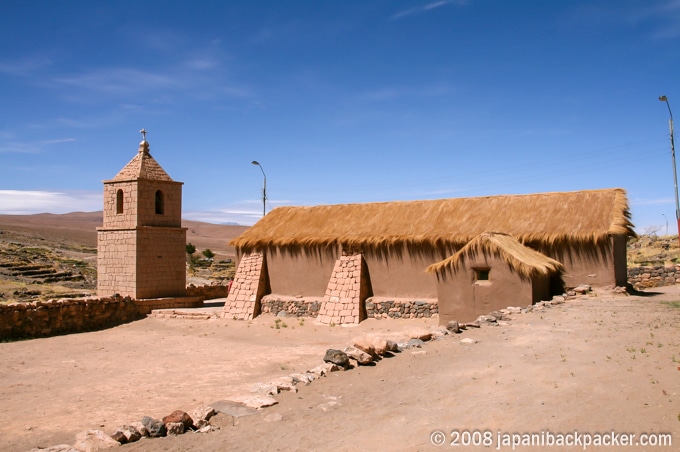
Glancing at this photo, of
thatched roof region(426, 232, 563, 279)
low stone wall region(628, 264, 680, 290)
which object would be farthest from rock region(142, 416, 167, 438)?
low stone wall region(628, 264, 680, 290)

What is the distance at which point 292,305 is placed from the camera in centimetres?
2184

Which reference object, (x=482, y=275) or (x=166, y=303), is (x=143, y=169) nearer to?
(x=166, y=303)

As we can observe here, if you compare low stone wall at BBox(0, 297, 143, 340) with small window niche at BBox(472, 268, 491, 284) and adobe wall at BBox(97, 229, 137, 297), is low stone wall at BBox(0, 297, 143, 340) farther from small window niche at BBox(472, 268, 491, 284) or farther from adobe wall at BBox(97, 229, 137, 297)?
small window niche at BBox(472, 268, 491, 284)

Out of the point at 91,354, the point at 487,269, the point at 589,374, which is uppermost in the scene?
the point at 487,269

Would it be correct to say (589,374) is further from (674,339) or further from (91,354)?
(91,354)

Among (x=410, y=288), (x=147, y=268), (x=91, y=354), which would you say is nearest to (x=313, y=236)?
(x=410, y=288)

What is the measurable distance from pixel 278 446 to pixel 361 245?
48.1 feet

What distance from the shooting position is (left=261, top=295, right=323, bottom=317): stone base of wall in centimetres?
2141

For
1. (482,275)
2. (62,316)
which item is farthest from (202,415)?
(62,316)

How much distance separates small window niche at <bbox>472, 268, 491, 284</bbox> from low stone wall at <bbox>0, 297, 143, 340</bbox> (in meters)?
13.2

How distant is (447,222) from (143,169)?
12210mm

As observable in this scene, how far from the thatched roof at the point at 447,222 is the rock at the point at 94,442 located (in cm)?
1377

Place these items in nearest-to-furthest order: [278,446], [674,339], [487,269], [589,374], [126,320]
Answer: [278,446]
[589,374]
[674,339]
[487,269]
[126,320]

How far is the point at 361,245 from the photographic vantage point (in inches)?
827
